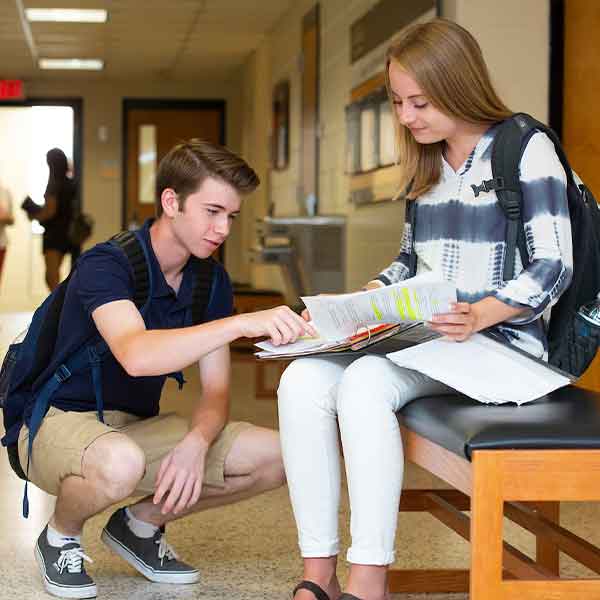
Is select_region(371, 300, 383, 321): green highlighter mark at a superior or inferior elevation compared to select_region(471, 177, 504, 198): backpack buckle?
inferior

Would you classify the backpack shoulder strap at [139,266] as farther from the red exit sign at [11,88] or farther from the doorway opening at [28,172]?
the doorway opening at [28,172]

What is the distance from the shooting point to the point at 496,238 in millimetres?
2076

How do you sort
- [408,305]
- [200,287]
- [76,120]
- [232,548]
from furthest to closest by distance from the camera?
[76,120] → [232,548] → [200,287] → [408,305]

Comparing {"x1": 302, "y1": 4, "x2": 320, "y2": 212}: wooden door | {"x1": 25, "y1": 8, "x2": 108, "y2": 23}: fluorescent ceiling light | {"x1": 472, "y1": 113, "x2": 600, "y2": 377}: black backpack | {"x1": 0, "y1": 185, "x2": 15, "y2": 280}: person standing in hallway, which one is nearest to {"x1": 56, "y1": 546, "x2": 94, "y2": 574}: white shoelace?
{"x1": 472, "y1": 113, "x2": 600, "y2": 377}: black backpack

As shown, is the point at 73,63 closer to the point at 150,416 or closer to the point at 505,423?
the point at 150,416

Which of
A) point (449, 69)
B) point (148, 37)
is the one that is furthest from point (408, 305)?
point (148, 37)

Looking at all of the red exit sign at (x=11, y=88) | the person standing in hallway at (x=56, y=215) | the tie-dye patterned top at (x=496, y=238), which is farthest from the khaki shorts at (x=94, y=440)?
the red exit sign at (x=11, y=88)

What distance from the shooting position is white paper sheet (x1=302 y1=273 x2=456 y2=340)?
178 centimetres

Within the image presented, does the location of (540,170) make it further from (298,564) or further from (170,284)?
(298,564)

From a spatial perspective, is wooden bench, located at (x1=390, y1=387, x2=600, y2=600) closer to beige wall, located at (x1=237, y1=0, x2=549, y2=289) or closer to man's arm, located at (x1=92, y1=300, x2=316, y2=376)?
man's arm, located at (x1=92, y1=300, x2=316, y2=376)

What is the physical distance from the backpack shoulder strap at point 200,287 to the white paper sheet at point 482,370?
57cm

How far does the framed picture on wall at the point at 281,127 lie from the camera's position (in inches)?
333

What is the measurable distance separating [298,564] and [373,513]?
2.45ft

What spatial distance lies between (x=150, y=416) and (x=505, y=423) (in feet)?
3.30
